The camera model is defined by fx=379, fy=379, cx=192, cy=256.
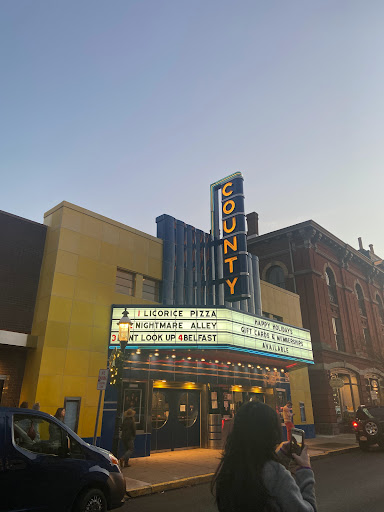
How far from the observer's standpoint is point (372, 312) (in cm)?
3656

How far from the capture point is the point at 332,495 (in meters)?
8.87

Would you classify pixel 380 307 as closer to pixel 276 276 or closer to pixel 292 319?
pixel 276 276

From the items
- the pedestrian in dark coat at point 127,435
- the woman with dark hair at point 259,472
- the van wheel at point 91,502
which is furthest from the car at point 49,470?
the pedestrian in dark coat at point 127,435

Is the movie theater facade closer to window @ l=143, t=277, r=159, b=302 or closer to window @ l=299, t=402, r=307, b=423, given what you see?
window @ l=299, t=402, r=307, b=423

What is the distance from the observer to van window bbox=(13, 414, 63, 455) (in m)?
5.95

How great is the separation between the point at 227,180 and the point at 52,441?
16.5m

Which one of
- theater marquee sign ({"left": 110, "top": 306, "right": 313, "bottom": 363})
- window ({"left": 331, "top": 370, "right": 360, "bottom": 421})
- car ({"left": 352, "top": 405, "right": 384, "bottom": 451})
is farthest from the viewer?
window ({"left": 331, "top": 370, "right": 360, "bottom": 421})

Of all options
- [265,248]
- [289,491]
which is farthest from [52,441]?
[265,248]

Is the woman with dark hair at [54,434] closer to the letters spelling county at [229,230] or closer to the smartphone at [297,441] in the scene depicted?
the smartphone at [297,441]

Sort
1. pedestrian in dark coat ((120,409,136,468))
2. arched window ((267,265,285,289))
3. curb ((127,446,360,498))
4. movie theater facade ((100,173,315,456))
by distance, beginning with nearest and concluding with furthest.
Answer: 1. curb ((127,446,360,498))
2. pedestrian in dark coat ((120,409,136,468))
3. movie theater facade ((100,173,315,456))
4. arched window ((267,265,285,289))

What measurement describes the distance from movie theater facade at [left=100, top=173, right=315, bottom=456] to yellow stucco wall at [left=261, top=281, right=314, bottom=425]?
0.41ft

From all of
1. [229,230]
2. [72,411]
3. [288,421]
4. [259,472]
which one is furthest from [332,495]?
[229,230]

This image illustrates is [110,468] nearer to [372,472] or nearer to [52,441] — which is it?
[52,441]

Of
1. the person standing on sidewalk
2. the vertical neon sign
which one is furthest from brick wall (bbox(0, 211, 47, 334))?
the person standing on sidewalk
